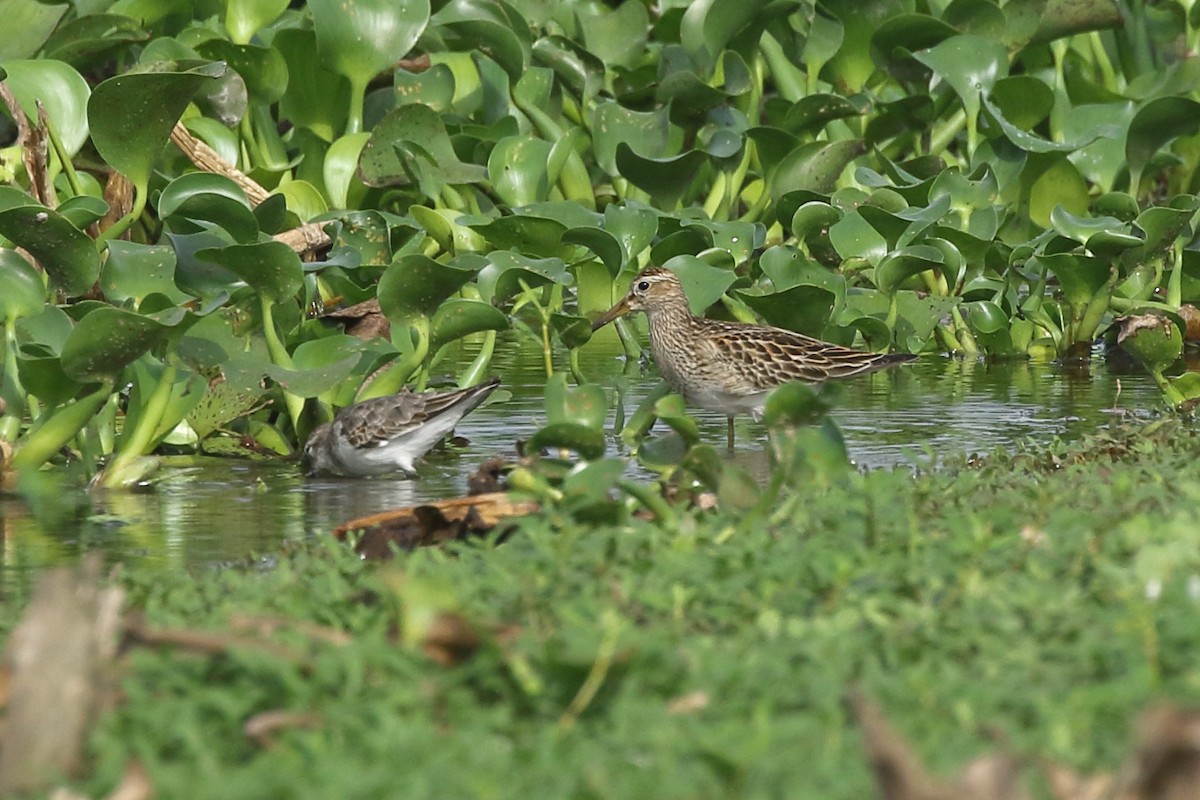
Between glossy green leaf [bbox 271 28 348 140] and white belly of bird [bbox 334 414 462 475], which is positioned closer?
white belly of bird [bbox 334 414 462 475]

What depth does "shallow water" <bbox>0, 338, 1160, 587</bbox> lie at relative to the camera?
6.17 m

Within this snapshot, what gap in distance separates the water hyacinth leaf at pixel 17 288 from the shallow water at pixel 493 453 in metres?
0.72

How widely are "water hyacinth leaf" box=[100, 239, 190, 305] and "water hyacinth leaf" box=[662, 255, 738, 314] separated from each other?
2707 mm

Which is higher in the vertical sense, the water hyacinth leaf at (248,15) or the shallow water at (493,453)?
the water hyacinth leaf at (248,15)

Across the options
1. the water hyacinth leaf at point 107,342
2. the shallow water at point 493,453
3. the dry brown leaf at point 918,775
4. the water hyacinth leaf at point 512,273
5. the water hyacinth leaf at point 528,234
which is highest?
the water hyacinth leaf at point 528,234

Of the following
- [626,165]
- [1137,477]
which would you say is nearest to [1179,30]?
[626,165]

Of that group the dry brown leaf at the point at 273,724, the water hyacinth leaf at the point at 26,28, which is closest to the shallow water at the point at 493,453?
the dry brown leaf at the point at 273,724

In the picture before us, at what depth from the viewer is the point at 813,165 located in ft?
36.1

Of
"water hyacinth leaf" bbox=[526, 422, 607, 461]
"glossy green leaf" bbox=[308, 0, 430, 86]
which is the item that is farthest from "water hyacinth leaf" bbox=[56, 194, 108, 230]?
"water hyacinth leaf" bbox=[526, 422, 607, 461]

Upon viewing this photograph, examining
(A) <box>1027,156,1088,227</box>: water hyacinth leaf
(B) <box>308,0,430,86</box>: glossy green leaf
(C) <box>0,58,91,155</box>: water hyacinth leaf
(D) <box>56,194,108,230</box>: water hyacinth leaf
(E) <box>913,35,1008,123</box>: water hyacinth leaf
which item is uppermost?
(B) <box>308,0,430,86</box>: glossy green leaf

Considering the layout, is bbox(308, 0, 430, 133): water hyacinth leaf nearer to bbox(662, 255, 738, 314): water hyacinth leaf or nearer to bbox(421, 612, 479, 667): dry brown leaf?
bbox(662, 255, 738, 314): water hyacinth leaf

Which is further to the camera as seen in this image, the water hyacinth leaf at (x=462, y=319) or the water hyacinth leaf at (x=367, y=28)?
the water hyacinth leaf at (x=367, y=28)

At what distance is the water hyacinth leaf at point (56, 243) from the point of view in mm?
6953

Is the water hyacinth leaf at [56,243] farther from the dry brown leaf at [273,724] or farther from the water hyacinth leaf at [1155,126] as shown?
the water hyacinth leaf at [1155,126]
